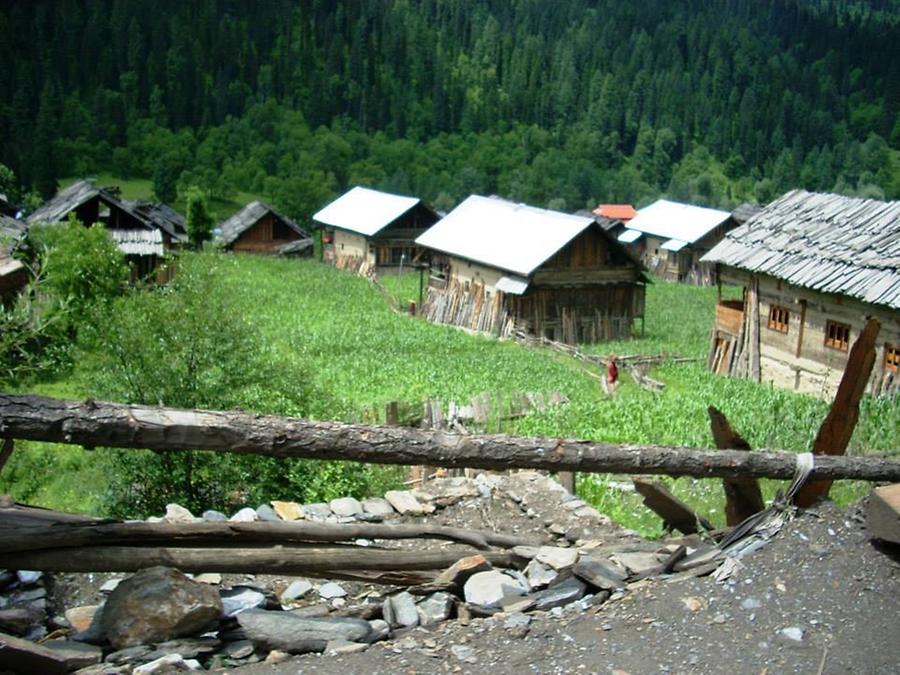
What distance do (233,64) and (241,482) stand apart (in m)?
135

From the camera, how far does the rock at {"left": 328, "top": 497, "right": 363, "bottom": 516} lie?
28.2 feet

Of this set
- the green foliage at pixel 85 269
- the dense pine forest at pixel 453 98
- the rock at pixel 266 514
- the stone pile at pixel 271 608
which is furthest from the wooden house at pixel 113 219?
the dense pine forest at pixel 453 98

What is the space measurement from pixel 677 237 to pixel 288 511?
59.9 metres

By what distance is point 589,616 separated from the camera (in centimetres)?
624

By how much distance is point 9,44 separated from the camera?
12044 centimetres

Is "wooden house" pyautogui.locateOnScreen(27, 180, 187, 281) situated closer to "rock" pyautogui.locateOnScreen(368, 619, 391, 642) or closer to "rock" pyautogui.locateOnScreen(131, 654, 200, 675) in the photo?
"rock" pyautogui.locateOnScreen(368, 619, 391, 642)

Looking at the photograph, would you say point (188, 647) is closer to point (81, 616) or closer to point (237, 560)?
point (237, 560)

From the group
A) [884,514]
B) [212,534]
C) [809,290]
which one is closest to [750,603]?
[884,514]

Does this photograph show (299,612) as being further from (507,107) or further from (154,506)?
(507,107)

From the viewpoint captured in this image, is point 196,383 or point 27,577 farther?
point 196,383

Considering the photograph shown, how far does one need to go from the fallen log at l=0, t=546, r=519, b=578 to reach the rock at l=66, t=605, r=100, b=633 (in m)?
0.30

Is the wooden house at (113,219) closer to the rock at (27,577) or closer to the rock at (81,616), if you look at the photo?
the rock at (27,577)

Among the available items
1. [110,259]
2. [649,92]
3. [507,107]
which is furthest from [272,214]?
[649,92]

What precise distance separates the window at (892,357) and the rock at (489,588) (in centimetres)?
1976
